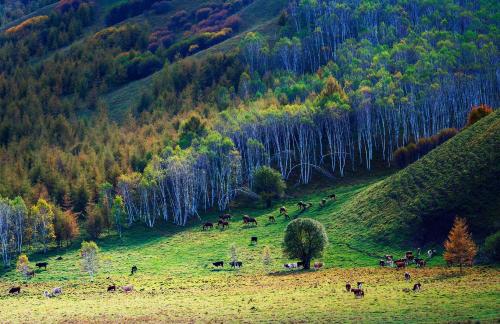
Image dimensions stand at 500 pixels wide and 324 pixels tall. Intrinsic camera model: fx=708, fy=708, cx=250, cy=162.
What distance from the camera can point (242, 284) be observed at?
244ft

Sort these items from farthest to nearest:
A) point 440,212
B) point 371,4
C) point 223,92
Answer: point 371,4 < point 223,92 < point 440,212

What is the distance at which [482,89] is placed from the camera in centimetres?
14688

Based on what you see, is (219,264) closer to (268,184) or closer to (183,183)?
(268,184)

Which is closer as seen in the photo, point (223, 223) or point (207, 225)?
point (223, 223)

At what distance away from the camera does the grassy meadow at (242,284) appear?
2219 inches

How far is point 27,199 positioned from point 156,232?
26.7m

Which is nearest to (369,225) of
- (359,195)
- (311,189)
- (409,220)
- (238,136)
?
(409,220)

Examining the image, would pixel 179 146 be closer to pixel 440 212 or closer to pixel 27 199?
pixel 27 199

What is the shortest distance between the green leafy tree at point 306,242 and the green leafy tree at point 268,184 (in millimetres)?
35572

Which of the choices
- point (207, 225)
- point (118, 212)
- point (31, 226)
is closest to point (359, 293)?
point (207, 225)

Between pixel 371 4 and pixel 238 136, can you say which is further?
pixel 371 4

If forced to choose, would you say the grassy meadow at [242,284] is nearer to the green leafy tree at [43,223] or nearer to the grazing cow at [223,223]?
the grazing cow at [223,223]

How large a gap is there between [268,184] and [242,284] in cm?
4626

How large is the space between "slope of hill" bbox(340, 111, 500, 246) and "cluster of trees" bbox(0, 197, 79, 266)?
42.2m
